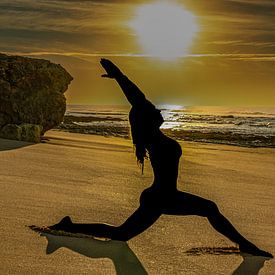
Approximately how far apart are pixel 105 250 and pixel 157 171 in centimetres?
67

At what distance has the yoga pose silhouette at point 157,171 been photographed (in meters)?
4.02

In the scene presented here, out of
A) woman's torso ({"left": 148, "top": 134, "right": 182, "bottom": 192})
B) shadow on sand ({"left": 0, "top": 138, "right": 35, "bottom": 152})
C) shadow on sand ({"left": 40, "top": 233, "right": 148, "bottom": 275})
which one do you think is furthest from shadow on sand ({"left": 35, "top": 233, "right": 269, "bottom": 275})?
shadow on sand ({"left": 0, "top": 138, "right": 35, "bottom": 152})

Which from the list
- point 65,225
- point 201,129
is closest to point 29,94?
point 65,225

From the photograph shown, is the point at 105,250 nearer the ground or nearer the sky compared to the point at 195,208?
nearer the ground

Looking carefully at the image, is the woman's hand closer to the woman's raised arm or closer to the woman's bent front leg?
the woman's raised arm

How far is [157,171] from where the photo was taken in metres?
4.15

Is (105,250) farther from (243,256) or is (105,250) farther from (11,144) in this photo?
(11,144)

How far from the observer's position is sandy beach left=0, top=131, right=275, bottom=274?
378 cm

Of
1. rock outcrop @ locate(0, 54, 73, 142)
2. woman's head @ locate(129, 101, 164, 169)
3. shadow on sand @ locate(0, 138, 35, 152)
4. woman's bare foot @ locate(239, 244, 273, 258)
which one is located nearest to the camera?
woman's head @ locate(129, 101, 164, 169)

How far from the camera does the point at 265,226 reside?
17.1 ft

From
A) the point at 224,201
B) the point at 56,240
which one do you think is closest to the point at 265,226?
the point at 224,201

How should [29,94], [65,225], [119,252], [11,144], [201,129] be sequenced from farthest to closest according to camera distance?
[201,129] → [29,94] → [11,144] → [65,225] → [119,252]

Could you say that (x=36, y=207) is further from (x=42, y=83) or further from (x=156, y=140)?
(x=42, y=83)

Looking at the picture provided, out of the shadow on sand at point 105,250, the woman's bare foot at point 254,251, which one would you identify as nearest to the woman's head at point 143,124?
the shadow on sand at point 105,250
